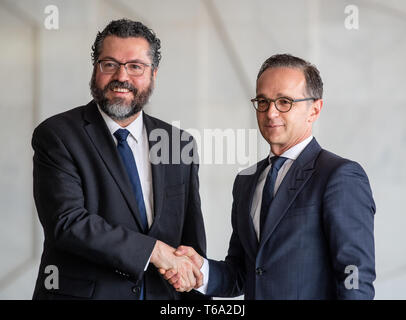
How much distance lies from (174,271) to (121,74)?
0.77 m

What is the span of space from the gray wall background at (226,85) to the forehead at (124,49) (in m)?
1.91

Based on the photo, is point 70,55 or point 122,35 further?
point 70,55

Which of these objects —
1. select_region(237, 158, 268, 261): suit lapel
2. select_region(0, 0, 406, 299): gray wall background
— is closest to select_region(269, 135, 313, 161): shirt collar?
select_region(237, 158, 268, 261): suit lapel

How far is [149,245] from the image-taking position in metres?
2.01

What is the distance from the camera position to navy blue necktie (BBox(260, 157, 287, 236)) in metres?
1.91

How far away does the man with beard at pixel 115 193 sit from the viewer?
2.00 m

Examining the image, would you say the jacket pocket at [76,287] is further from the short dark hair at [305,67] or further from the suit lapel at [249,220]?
the short dark hair at [305,67]

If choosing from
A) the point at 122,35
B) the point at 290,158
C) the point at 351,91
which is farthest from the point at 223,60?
the point at 290,158

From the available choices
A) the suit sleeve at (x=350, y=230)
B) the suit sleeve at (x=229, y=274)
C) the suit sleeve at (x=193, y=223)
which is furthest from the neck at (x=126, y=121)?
the suit sleeve at (x=350, y=230)

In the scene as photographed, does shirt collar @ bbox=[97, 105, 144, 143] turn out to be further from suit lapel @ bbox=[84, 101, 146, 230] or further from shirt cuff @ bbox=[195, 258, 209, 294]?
shirt cuff @ bbox=[195, 258, 209, 294]

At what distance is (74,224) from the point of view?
200cm
